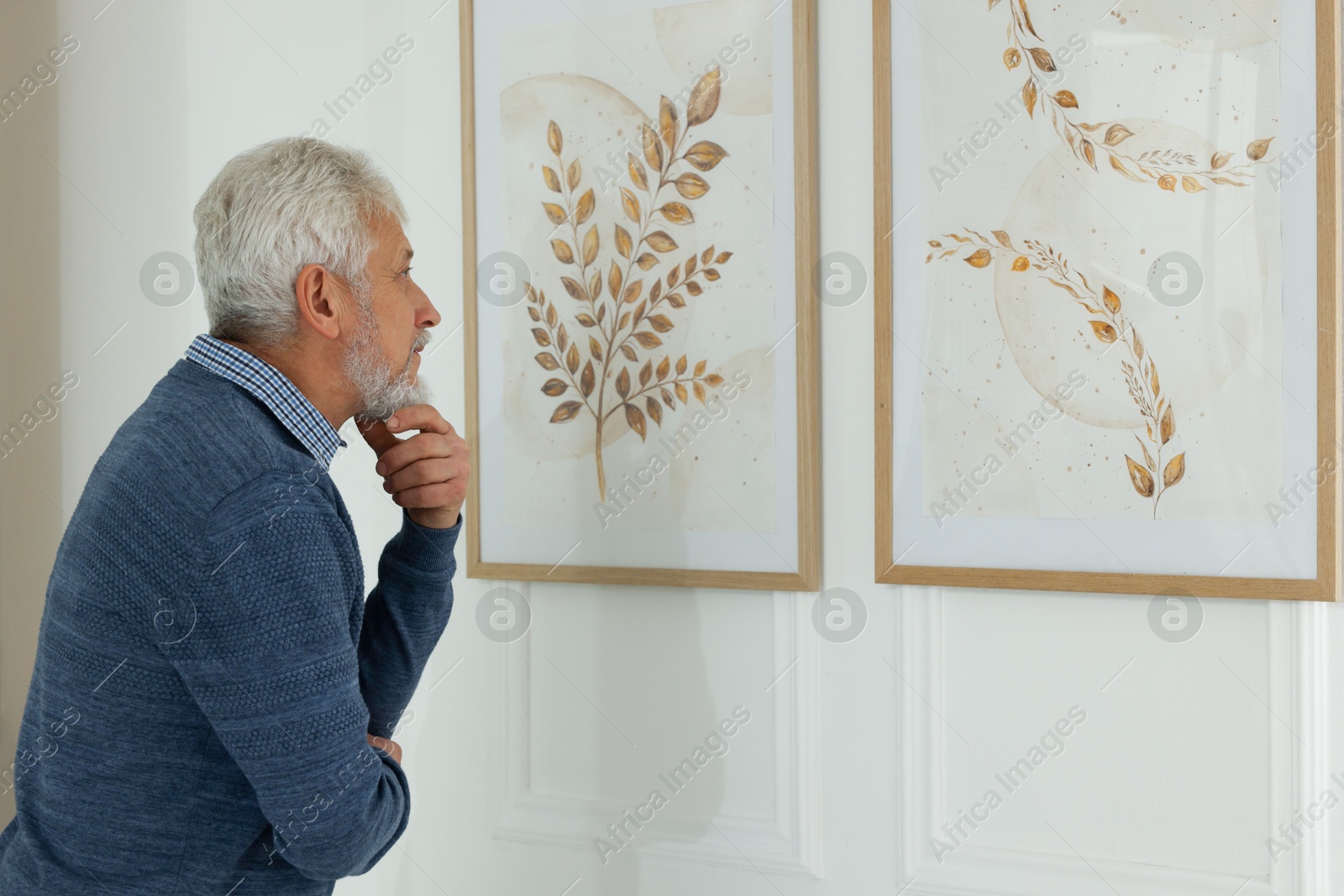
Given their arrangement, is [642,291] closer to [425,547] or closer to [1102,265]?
[425,547]

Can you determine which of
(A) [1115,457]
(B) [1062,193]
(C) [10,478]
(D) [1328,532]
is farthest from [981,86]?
(C) [10,478]

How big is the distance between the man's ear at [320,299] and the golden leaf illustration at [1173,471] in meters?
0.97

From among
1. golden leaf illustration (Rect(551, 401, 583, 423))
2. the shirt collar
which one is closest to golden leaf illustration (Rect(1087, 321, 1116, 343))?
golden leaf illustration (Rect(551, 401, 583, 423))

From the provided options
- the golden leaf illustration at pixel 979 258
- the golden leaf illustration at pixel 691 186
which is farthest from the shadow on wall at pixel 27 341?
the golden leaf illustration at pixel 979 258

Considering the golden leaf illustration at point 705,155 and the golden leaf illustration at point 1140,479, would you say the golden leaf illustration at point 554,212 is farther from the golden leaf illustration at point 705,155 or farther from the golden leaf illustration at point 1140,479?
the golden leaf illustration at point 1140,479

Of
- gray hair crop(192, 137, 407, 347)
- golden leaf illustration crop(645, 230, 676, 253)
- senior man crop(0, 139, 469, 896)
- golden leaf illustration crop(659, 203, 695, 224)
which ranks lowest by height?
senior man crop(0, 139, 469, 896)

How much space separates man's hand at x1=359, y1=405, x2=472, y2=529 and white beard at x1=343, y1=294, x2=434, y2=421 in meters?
0.07

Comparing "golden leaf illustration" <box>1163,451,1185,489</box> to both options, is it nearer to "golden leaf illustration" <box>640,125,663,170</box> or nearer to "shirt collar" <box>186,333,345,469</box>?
"golden leaf illustration" <box>640,125,663,170</box>

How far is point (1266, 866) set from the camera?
4.13 feet

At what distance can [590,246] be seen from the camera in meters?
1.55

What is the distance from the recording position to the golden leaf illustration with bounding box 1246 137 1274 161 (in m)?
1.24

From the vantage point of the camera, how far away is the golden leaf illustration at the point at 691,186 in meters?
1.48

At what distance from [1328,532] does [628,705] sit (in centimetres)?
93

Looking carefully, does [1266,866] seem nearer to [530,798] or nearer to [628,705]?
[628,705]
